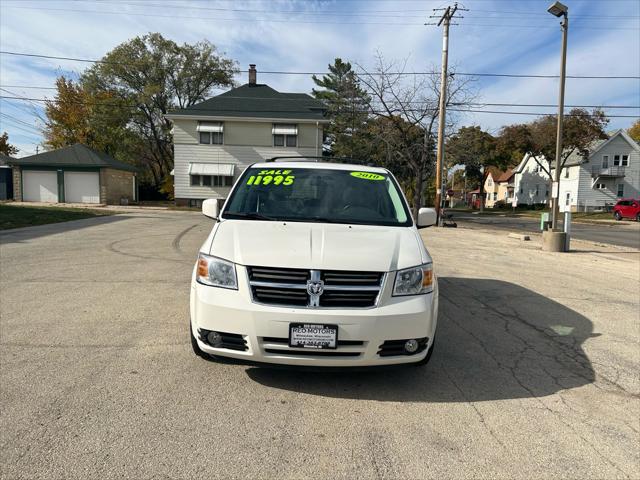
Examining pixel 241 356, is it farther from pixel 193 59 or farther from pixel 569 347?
pixel 193 59

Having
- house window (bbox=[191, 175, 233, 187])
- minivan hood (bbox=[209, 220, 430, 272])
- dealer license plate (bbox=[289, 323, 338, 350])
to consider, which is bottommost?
dealer license plate (bbox=[289, 323, 338, 350])

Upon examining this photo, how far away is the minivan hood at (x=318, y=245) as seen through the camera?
338 cm

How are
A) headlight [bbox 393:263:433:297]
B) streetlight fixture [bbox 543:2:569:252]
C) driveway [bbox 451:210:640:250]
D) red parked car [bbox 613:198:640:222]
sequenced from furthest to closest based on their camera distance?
red parked car [bbox 613:198:640:222] < driveway [bbox 451:210:640:250] < streetlight fixture [bbox 543:2:569:252] < headlight [bbox 393:263:433:297]

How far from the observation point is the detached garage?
112ft

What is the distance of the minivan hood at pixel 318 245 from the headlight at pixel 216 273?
0.18ft

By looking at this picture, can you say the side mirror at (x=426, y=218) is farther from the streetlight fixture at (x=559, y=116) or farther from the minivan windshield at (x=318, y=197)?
Result: the streetlight fixture at (x=559, y=116)

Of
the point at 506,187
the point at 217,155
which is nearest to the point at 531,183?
the point at 506,187

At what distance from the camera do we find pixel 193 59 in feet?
141

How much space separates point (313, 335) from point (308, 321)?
11 centimetres

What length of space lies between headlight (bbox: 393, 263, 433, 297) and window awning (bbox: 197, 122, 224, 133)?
3180 cm

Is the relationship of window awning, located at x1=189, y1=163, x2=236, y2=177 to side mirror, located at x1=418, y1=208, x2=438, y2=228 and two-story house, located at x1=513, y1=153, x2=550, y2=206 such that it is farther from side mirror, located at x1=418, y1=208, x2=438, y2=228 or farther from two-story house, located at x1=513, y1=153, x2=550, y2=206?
two-story house, located at x1=513, y1=153, x2=550, y2=206

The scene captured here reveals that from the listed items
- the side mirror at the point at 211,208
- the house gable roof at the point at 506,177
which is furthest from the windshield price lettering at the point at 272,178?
the house gable roof at the point at 506,177

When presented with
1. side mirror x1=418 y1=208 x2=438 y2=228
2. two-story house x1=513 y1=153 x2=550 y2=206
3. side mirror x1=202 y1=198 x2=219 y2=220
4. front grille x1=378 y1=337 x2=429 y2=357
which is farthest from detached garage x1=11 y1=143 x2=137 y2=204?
two-story house x1=513 y1=153 x2=550 y2=206

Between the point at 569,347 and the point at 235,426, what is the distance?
3729 millimetres
